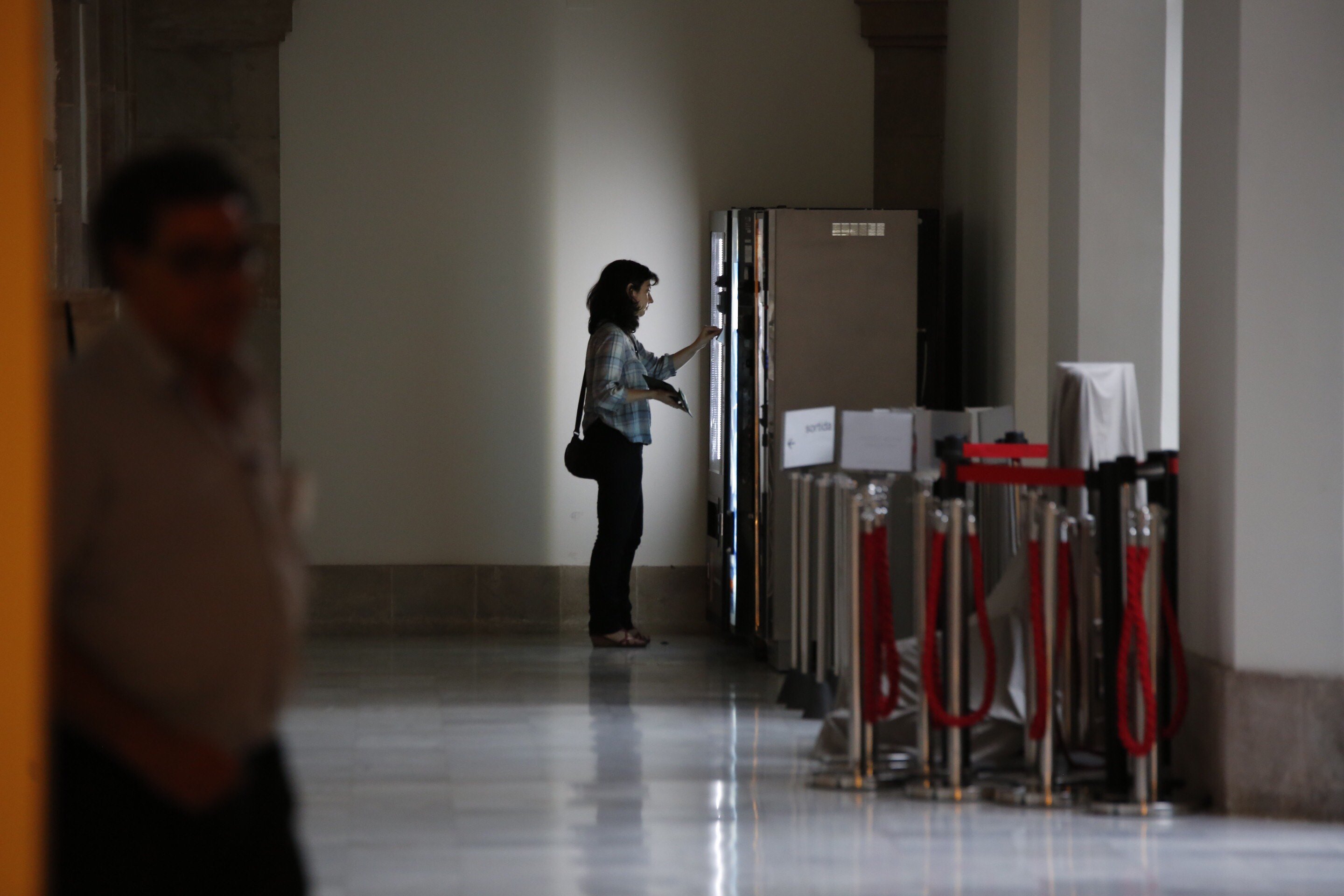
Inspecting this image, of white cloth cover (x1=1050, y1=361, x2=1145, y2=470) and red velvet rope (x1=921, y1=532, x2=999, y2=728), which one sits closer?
red velvet rope (x1=921, y1=532, x2=999, y2=728)

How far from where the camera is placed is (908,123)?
31.9 feet

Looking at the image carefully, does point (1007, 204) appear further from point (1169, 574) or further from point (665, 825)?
point (665, 825)

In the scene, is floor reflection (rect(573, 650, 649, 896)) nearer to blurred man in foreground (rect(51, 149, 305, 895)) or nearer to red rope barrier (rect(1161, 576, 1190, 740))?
red rope barrier (rect(1161, 576, 1190, 740))

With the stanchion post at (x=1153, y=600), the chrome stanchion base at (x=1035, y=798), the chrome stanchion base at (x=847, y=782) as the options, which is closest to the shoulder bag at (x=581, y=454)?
the chrome stanchion base at (x=847, y=782)

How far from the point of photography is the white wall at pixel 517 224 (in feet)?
31.4

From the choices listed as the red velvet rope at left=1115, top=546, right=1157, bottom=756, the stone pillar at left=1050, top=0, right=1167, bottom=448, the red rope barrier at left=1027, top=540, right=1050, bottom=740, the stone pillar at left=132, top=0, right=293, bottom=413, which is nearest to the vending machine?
the stone pillar at left=1050, top=0, right=1167, bottom=448

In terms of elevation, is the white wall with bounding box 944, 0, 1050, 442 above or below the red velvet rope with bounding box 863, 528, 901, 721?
above

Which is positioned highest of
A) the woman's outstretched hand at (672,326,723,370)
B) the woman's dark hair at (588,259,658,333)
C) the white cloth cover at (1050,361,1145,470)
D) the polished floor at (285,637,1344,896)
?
the woman's dark hair at (588,259,658,333)

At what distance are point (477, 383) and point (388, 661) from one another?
1.83 metres

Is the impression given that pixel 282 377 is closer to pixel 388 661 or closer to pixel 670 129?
pixel 388 661

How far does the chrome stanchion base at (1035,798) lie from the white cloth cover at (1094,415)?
1.10m

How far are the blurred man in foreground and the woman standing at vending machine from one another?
260 inches

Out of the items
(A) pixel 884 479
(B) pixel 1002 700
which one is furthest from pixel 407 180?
(B) pixel 1002 700

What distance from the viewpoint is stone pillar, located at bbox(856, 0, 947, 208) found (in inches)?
381
